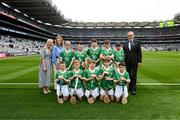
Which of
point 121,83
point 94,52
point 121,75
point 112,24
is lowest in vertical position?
point 121,83

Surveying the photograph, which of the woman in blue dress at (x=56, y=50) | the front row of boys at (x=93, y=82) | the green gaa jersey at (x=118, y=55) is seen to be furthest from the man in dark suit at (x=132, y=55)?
the woman in blue dress at (x=56, y=50)

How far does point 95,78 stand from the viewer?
9062 millimetres

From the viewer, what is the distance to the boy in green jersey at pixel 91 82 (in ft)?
29.5

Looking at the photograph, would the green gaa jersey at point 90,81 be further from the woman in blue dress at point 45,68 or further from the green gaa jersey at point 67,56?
the woman in blue dress at point 45,68

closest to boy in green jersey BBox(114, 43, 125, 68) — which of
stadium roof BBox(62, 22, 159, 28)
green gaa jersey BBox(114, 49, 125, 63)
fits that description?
green gaa jersey BBox(114, 49, 125, 63)

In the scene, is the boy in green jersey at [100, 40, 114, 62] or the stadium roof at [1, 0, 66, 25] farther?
the stadium roof at [1, 0, 66, 25]

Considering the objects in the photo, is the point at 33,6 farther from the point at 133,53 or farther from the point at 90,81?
the point at 90,81

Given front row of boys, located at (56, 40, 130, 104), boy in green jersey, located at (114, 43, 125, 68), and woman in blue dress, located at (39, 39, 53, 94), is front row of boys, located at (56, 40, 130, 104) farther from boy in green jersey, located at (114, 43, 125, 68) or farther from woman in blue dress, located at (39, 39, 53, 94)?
woman in blue dress, located at (39, 39, 53, 94)

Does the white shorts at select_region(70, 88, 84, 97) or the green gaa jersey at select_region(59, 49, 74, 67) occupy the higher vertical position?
the green gaa jersey at select_region(59, 49, 74, 67)

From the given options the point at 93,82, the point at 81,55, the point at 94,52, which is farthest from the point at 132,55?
the point at 93,82

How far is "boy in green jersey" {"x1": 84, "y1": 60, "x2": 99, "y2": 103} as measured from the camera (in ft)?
29.5

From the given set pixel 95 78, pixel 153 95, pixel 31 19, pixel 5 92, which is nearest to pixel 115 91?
pixel 95 78

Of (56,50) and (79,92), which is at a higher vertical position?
(56,50)

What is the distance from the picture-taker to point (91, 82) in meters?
9.07
